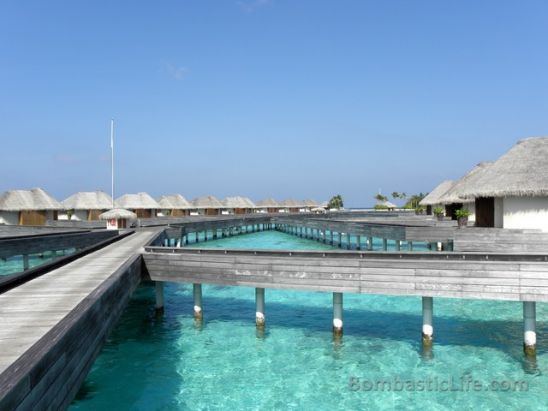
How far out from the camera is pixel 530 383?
1045 cm

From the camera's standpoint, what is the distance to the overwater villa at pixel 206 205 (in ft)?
244

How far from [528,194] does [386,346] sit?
12.8m

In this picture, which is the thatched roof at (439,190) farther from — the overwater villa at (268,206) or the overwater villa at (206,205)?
the overwater villa at (268,206)

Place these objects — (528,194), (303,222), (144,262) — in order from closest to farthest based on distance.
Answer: (144,262) < (528,194) < (303,222)

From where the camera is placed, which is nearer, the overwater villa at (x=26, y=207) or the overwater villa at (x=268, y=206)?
the overwater villa at (x=26, y=207)

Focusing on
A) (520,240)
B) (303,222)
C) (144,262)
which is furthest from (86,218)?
(520,240)

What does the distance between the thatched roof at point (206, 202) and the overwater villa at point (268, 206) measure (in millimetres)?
14933

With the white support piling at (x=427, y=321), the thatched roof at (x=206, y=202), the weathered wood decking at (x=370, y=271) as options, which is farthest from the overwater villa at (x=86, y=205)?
the white support piling at (x=427, y=321)

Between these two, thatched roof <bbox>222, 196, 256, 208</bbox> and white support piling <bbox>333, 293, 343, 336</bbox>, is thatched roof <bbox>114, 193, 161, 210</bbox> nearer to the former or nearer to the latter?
thatched roof <bbox>222, 196, 256, 208</bbox>

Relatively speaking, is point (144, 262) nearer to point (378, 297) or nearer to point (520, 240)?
point (378, 297)

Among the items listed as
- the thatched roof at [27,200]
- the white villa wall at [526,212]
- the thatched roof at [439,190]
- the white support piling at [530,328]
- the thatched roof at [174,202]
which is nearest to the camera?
the white support piling at [530,328]

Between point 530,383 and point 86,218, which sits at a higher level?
point 86,218

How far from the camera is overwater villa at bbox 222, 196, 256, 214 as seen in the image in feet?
266

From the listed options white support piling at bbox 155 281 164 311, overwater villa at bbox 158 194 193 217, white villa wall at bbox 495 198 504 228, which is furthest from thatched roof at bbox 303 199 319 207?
white support piling at bbox 155 281 164 311
